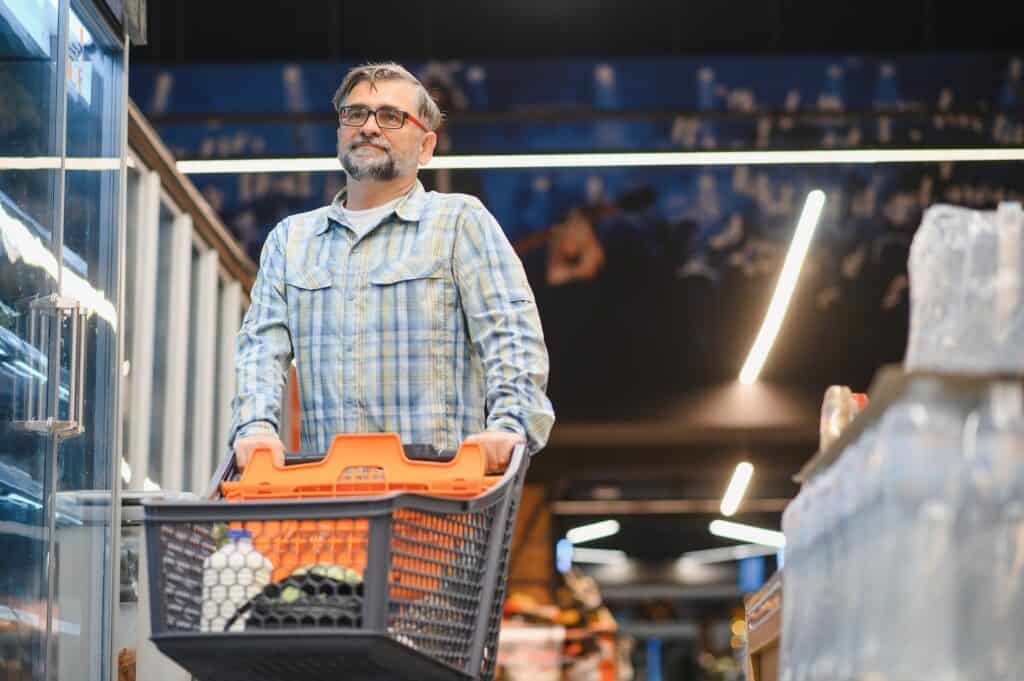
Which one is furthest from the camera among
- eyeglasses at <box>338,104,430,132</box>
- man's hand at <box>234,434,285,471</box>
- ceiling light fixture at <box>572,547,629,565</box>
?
ceiling light fixture at <box>572,547,629,565</box>

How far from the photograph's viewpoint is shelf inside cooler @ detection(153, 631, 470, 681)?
232 centimetres

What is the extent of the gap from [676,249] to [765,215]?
852mm

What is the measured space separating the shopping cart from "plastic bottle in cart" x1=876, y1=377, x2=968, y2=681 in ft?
2.59

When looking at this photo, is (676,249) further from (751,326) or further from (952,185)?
(952,185)

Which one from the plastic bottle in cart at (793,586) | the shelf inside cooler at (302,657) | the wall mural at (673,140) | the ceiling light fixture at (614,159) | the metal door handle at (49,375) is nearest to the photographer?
the plastic bottle in cart at (793,586)

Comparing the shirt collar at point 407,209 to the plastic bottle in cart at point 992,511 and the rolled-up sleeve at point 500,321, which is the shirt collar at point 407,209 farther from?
the plastic bottle in cart at point 992,511

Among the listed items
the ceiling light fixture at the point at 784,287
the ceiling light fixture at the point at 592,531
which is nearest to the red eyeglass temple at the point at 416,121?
the ceiling light fixture at the point at 784,287

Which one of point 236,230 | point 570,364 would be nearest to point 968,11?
point 570,364

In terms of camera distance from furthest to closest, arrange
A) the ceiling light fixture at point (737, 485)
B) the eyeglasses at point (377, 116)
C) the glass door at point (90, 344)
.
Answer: the ceiling light fixture at point (737, 485), the glass door at point (90, 344), the eyeglasses at point (377, 116)

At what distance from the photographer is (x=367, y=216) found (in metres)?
3.24

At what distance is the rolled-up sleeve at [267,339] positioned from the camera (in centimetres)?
316

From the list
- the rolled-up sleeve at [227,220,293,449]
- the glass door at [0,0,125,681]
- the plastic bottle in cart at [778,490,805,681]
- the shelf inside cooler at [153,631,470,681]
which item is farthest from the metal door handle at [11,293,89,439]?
the plastic bottle in cart at [778,490,805,681]

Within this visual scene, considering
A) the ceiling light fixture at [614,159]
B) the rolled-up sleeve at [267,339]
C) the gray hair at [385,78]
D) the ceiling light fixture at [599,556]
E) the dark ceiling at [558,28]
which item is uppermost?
the dark ceiling at [558,28]

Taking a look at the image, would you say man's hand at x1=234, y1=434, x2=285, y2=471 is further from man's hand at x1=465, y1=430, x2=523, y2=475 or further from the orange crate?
man's hand at x1=465, y1=430, x2=523, y2=475
